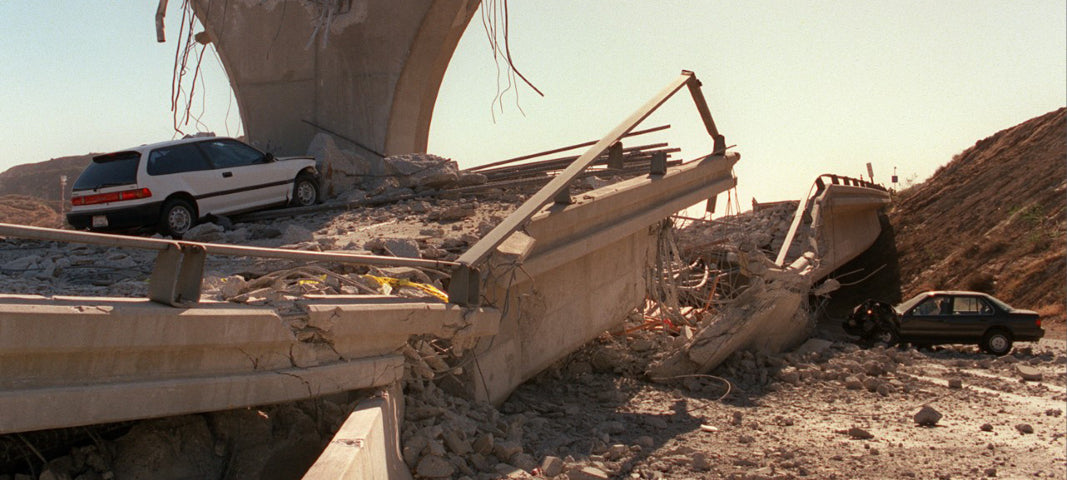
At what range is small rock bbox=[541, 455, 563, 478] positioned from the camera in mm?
6704

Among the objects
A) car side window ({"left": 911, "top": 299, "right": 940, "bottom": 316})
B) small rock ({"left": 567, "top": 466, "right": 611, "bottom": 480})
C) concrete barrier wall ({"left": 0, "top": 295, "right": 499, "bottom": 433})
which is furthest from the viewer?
→ car side window ({"left": 911, "top": 299, "right": 940, "bottom": 316})

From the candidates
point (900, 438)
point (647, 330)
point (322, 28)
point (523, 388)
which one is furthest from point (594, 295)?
point (322, 28)

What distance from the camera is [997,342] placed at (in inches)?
708

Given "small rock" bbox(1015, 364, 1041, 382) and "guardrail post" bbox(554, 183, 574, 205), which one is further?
"small rock" bbox(1015, 364, 1041, 382)

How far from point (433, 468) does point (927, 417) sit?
5.79m

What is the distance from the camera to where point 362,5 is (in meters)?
15.2

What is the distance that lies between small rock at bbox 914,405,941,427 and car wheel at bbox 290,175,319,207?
25.9 feet

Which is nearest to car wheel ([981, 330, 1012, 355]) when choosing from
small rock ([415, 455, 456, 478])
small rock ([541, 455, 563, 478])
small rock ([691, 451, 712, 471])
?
small rock ([691, 451, 712, 471])

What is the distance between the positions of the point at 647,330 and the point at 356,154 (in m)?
5.57

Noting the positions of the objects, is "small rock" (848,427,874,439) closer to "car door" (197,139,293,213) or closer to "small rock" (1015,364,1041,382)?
"small rock" (1015,364,1041,382)

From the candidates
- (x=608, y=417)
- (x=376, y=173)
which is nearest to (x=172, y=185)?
(x=376, y=173)

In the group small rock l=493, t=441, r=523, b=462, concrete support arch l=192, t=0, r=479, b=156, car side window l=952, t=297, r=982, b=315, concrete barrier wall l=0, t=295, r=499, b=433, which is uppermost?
concrete support arch l=192, t=0, r=479, b=156

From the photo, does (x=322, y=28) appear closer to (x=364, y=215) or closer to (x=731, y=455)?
(x=364, y=215)

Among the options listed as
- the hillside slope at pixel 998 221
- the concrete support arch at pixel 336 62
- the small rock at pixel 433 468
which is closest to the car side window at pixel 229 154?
the concrete support arch at pixel 336 62
